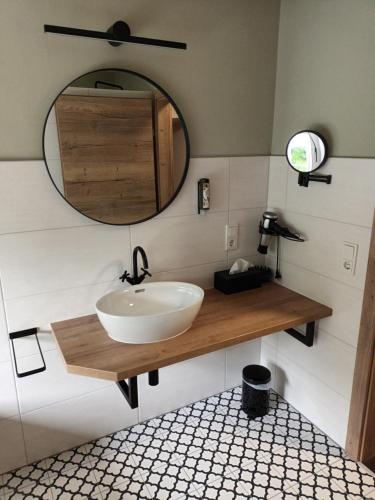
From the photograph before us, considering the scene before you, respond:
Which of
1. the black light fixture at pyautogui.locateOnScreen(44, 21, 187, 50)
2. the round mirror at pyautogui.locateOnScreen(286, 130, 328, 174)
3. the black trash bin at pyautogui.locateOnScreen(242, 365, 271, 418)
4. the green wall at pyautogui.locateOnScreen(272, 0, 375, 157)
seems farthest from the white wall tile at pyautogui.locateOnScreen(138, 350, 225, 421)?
the black light fixture at pyautogui.locateOnScreen(44, 21, 187, 50)

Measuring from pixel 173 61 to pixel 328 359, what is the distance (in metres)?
1.60

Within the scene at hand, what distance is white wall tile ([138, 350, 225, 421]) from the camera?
2.03 m

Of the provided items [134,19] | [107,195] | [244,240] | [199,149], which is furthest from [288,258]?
[134,19]

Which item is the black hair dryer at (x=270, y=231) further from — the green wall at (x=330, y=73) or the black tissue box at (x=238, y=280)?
the green wall at (x=330, y=73)

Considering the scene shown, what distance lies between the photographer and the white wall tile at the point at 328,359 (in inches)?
69.4

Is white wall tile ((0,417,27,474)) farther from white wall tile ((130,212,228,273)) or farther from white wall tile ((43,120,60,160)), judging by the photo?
white wall tile ((43,120,60,160))

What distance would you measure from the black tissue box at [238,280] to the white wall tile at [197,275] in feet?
0.13

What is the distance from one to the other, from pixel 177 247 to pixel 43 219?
65cm

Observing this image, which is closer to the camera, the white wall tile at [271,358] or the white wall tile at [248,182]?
the white wall tile at [248,182]

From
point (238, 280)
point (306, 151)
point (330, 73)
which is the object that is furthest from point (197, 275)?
point (330, 73)

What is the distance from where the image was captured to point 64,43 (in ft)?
4.73

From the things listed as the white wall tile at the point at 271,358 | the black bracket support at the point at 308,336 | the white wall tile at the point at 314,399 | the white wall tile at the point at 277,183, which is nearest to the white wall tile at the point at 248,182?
the white wall tile at the point at 277,183

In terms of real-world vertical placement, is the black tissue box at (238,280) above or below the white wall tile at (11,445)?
above

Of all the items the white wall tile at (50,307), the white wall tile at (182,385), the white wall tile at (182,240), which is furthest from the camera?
the white wall tile at (182,385)
